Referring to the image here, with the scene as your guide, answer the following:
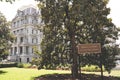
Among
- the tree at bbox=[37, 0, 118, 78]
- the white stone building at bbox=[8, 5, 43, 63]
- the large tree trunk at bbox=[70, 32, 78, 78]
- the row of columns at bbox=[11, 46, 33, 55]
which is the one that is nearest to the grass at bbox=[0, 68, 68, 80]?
the tree at bbox=[37, 0, 118, 78]

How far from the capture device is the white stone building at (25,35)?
238ft

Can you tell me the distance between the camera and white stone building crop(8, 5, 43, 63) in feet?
238

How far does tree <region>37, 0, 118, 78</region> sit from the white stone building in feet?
160

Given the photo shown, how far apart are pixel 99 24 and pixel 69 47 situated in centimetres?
411

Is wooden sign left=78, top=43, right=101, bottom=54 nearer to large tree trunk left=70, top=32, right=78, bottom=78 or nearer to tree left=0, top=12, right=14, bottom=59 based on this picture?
large tree trunk left=70, top=32, right=78, bottom=78

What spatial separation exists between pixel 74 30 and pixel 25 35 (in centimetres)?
5248

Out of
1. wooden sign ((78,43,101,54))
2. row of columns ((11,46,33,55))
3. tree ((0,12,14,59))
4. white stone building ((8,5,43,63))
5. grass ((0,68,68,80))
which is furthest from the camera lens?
white stone building ((8,5,43,63))

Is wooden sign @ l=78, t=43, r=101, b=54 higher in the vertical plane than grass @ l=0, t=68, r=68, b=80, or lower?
higher

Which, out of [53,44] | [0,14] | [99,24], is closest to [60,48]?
[53,44]

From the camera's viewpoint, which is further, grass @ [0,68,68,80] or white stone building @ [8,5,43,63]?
white stone building @ [8,5,43,63]

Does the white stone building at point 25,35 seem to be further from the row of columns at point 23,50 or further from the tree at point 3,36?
the tree at point 3,36

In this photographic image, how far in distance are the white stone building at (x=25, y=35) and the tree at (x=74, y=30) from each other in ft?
160

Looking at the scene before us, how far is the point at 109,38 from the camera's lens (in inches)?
913

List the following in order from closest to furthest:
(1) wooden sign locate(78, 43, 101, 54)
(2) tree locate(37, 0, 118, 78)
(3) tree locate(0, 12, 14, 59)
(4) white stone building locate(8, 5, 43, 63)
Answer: (1) wooden sign locate(78, 43, 101, 54) → (2) tree locate(37, 0, 118, 78) → (3) tree locate(0, 12, 14, 59) → (4) white stone building locate(8, 5, 43, 63)
